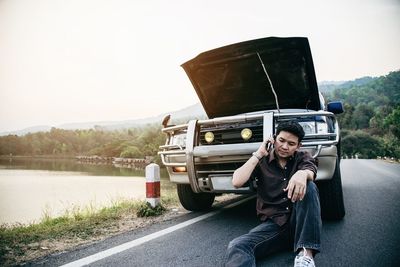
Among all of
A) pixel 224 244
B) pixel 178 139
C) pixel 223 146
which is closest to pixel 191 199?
pixel 178 139

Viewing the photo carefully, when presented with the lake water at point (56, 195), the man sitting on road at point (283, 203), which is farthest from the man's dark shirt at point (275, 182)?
the lake water at point (56, 195)

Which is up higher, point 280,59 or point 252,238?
point 280,59

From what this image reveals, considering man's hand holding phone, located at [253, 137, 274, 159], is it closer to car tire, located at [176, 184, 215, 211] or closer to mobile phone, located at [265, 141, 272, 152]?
mobile phone, located at [265, 141, 272, 152]

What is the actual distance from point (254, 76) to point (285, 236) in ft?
9.32

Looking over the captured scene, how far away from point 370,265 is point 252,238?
95cm

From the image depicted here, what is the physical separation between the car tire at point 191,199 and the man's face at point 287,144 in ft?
7.49

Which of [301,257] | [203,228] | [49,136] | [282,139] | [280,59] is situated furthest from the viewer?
[49,136]

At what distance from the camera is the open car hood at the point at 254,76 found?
416cm

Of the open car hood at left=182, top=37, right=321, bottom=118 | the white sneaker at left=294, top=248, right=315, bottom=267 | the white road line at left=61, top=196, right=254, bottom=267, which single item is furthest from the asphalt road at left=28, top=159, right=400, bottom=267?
the open car hood at left=182, top=37, right=321, bottom=118

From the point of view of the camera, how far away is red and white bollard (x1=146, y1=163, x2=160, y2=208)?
4734mm

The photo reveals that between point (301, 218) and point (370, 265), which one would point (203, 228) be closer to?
point (301, 218)

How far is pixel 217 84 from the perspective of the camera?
510 cm

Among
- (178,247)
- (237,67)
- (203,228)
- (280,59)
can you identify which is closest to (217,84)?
(237,67)

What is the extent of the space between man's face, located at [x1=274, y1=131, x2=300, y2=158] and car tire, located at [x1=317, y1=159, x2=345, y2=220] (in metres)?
1.20
